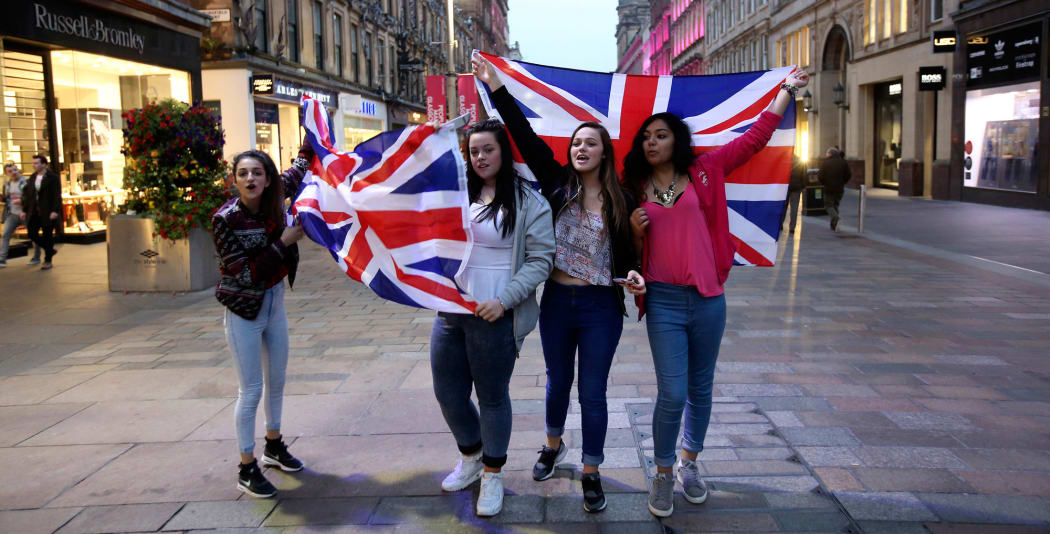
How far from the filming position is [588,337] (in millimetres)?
3883

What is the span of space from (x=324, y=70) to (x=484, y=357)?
27.9m

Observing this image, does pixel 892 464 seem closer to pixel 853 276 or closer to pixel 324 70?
pixel 853 276

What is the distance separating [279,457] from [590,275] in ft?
6.54

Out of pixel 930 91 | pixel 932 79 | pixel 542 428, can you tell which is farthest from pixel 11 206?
pixel 930 91

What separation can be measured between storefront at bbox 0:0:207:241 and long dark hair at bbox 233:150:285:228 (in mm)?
12115

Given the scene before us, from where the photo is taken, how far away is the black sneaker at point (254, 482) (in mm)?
4133

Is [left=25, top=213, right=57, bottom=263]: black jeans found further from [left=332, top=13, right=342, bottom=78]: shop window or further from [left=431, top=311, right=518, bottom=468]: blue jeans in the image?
[left=332, top=13, right=342, bottom=78]: shop window

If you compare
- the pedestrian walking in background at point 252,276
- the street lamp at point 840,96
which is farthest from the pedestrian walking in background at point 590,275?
the street lamp at point 840,96

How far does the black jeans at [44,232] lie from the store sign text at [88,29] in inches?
152

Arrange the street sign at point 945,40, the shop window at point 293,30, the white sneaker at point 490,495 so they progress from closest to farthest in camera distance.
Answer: the white sneaker at point 490,495
the street sign at point 945,40
the shop window at point 293,30

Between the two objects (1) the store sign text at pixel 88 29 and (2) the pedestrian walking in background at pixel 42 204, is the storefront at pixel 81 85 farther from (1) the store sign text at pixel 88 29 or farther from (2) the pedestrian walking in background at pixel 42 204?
(2) the pedestrian walking in background at pixel 42 204

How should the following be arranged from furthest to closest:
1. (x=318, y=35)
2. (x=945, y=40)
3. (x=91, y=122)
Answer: (x=318, y=35) → (x=945, y=40) → (x=91, y=122)

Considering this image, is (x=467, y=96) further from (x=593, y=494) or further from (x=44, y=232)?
(x=593, y=494)

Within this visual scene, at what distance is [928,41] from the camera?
2459cm
